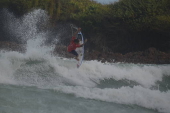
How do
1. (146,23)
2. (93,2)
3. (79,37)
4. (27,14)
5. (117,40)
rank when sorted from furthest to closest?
(93,2), (27,14), (117,40), (146,23), (79,37)

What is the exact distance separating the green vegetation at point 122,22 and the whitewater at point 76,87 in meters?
9.93

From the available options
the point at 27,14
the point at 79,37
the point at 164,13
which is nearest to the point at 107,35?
the point at 164,13

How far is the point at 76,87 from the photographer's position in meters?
8.41

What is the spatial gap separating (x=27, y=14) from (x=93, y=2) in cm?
747

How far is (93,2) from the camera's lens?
93.9ft

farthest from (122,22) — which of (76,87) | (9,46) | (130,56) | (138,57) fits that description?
(76,87)

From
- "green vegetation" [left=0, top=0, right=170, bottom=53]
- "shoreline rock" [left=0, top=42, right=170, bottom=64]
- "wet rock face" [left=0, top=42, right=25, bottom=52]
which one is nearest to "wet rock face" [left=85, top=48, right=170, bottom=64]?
"shoreline rock" [left=0, top=42, right=170, bottom=64]

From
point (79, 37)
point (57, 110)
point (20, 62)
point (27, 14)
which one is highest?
point (27, 14)

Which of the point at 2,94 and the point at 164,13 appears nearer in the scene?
the point at 2,94

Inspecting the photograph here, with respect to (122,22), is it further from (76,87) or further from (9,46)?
(76,87)

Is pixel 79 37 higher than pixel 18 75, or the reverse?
pixel 79 37

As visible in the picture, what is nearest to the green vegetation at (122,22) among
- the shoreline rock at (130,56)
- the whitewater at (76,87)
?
the shoreline rock at (130,56)

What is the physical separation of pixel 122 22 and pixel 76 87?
49.5 feet

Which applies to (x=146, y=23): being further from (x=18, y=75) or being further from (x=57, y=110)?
(x=57, y=110)
